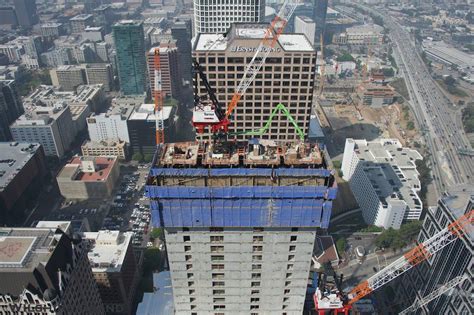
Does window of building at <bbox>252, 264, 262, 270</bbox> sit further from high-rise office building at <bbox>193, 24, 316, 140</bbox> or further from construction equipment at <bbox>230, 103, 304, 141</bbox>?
high-rise office building at <bbox>193, 24, 316, 140</bbox>

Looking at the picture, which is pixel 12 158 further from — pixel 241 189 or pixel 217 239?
pixel 241 189

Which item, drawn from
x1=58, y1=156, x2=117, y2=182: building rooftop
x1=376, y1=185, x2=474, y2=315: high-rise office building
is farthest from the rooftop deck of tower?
x1=58, y1=156, x2=117, y2=182: building rooftop

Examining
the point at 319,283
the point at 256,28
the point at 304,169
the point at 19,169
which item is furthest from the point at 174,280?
the point at 19,169

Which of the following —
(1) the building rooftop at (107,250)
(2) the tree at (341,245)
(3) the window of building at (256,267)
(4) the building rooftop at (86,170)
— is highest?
(3) the window of building at (256,267)

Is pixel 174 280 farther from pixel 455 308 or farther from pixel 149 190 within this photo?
pixel 455 308

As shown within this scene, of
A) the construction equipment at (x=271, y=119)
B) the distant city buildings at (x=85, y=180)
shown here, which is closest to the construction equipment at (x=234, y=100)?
the construction equipment at (x=271, y=119)

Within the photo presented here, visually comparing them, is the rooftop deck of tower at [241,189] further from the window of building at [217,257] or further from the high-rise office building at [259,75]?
the high-rise office building at [259,75]
